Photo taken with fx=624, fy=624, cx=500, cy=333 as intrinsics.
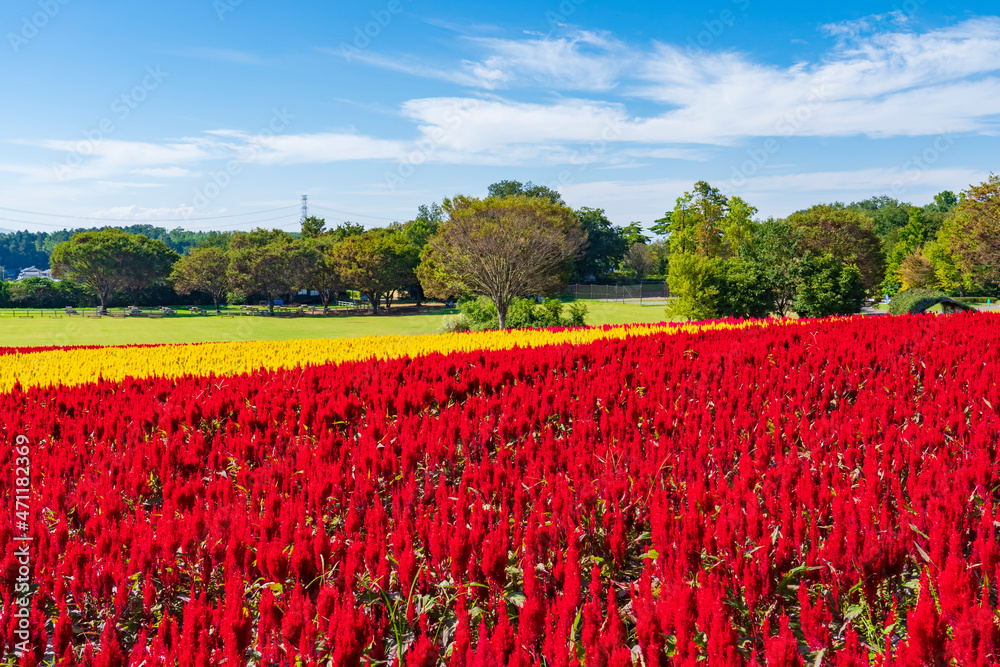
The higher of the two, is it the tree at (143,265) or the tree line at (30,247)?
the tree line at (30,247)

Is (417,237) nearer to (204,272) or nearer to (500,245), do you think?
(204,272)

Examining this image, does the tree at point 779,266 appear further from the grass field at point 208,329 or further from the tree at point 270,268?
the tree at point 270,268

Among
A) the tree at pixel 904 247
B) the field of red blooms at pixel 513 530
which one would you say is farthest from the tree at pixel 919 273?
the field of red blooms at pixel 513 530

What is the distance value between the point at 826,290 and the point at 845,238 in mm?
28397

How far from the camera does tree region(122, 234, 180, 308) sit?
62.2 metres

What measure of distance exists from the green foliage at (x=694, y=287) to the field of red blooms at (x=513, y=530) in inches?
967

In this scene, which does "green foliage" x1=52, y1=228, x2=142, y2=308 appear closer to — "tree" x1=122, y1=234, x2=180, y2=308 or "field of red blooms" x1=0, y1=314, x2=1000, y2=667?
"tree" x1=122, y1=234, x2=180, y2=308

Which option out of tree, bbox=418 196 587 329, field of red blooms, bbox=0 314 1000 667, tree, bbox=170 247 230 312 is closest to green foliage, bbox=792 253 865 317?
tree, bbox=418 196 587 329

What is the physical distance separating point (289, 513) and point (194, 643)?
112 cm

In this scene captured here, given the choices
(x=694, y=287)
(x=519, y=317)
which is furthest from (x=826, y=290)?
(x=519, y=317)

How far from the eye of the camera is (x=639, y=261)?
98938mm

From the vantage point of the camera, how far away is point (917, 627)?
6.93ft

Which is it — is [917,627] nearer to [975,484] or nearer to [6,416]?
[975,484]

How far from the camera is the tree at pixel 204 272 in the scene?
61969mm
